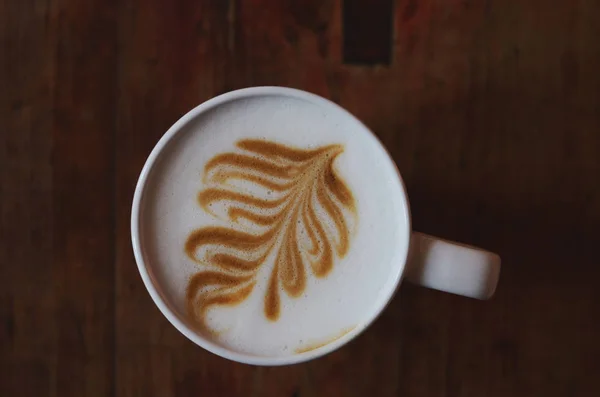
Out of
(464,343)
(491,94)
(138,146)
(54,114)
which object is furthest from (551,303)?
(54,114)

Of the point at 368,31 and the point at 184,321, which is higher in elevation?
the point at 368,31

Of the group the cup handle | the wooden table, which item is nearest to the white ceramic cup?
the cup handle

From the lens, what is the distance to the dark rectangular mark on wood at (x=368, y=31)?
0.66 meters

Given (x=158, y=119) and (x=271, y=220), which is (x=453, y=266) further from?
(x=158, y=119)

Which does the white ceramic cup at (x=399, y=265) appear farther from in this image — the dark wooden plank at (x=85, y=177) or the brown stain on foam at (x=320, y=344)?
the dark wooden plank at (x=85, y=177)

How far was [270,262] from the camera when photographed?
0.55 m

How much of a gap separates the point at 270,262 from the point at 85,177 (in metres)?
0.26

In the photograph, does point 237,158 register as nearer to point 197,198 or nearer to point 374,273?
point 197,198

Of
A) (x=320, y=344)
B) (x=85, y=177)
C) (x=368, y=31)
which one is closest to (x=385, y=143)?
(x=368, y=31)

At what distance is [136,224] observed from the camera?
1.77 ft

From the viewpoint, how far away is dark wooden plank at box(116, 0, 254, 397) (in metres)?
0.67

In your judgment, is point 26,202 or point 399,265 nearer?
point 399,265

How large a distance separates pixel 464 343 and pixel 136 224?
1.22 ft

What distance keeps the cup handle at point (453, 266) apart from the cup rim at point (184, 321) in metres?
Answer: 0.01
